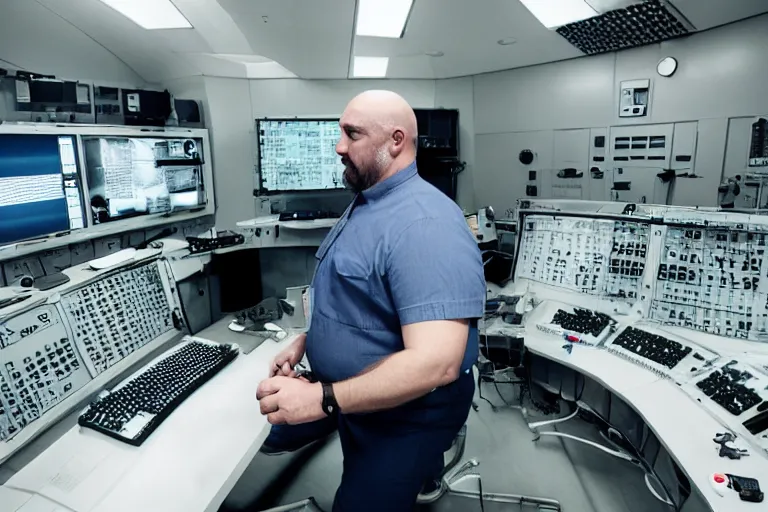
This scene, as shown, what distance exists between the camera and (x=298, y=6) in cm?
254

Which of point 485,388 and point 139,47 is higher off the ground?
point 139,47

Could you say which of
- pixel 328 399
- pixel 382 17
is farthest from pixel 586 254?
pixel 382 17

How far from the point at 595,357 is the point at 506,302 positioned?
0.55m

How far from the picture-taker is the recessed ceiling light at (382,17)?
2752 mm

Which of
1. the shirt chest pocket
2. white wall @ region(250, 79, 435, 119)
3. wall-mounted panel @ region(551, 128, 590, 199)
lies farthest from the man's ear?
wall-mounted panel @ region(551, 128, 590, 199)

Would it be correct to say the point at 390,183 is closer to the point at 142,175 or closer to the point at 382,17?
the point at 382,17

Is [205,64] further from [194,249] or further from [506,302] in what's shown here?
[506,302]

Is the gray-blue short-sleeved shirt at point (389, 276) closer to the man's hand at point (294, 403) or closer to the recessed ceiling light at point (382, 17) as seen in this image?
A: the man's hand at point (294, 403)

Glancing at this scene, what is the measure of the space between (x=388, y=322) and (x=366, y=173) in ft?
1.28

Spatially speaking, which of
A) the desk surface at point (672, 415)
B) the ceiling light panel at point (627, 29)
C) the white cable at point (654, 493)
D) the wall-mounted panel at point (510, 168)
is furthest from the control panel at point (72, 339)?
the wall-mounted panel at point (510, 168)

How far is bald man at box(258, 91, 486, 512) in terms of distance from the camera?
1.00 m

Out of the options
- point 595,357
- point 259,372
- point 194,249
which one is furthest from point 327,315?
point 595,357

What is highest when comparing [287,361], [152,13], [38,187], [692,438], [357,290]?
[152,13]

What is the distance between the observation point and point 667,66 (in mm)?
3650
